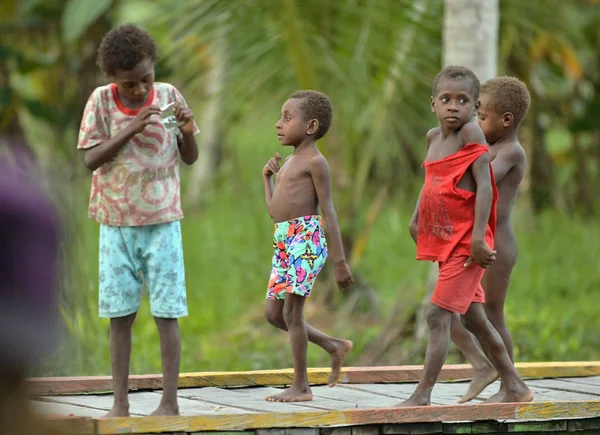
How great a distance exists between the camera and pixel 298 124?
4.02m

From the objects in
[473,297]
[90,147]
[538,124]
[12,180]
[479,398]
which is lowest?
[479,398]

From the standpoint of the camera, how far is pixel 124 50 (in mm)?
3627

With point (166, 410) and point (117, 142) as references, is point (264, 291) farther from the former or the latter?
point (117, 142)

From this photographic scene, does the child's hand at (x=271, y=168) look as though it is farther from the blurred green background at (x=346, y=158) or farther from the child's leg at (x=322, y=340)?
the blurred green background at (x=346, y=158)

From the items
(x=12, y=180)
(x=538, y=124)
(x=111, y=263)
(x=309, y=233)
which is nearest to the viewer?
(x=12, y=180)

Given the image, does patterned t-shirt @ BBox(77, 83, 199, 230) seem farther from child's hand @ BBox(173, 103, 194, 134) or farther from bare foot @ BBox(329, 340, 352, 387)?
bare foot @ BBox(329, 340, 352, 387)

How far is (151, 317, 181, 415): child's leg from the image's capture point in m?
3.62

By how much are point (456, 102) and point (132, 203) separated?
1.30 meters

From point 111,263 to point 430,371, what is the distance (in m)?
1.28

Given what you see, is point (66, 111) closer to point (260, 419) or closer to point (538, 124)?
point (538, 124)

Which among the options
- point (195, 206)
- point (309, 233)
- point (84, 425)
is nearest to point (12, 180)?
point (84, 425)

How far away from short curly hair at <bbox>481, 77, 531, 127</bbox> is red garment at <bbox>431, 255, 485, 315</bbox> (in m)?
0.70

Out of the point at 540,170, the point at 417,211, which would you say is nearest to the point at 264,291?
the point at 540,170

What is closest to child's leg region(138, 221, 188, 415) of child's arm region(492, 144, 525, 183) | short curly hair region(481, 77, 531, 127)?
child's arm region(492, 144, 525, 183)
